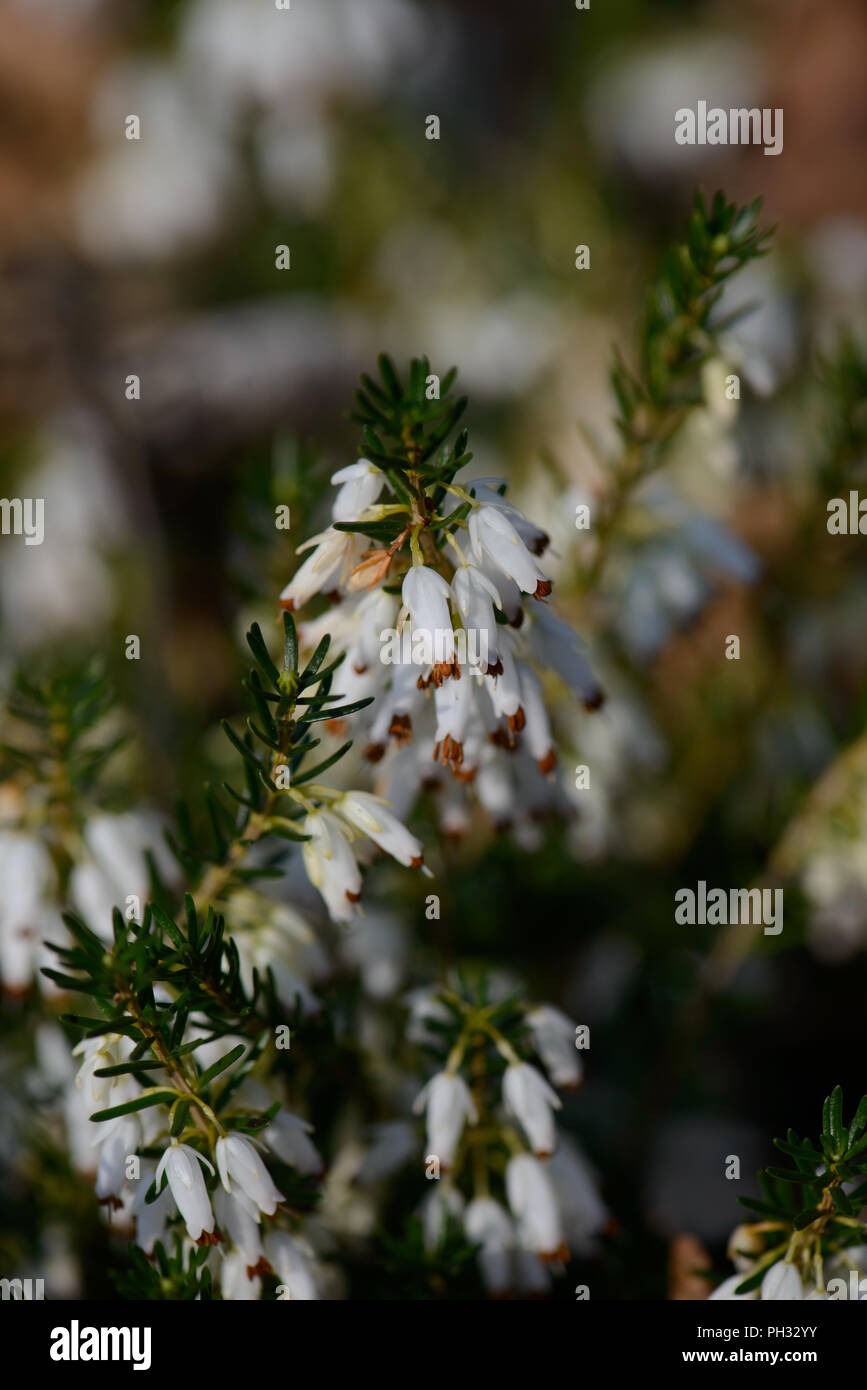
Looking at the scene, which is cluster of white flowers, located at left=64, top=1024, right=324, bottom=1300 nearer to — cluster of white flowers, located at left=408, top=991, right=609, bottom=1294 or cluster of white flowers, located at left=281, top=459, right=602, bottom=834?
cluster of white flowers, located at left=408, top=991, right=609, bottom=1294

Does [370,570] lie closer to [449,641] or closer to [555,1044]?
[449,641]

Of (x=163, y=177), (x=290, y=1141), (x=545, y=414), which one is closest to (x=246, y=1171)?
(x=290, y=1141)

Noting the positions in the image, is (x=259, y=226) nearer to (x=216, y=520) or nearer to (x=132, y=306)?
(x=132, y=306)

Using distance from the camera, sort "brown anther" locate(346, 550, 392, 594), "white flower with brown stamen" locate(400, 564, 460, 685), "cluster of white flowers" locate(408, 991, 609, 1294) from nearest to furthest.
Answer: "white flower with brown stamen" locate(400, 564, 460, 685), "brown anther" locate(346, 550, 392, 594), "cluster of white flowers" locate(408, 991, 609, 1294)

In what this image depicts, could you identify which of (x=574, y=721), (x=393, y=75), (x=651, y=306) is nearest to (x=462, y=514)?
(x=651, y=306)

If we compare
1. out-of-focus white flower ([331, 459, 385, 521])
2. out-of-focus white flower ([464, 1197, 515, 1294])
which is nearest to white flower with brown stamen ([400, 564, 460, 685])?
out-of-focus white flower ([331, 459, 385, 521])

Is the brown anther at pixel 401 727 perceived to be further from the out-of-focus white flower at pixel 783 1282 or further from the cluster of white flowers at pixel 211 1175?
the out-of-focus white flower at pixel 783 1282

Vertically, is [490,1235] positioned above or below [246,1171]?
below
